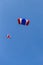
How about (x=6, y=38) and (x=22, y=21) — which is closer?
(x=22, y=21)

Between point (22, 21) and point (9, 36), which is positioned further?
point (9, 36)

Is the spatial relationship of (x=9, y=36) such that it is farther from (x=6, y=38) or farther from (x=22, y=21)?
(x=22, y=21)

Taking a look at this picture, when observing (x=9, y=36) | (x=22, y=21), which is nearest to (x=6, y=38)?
(x=9, y=36)
